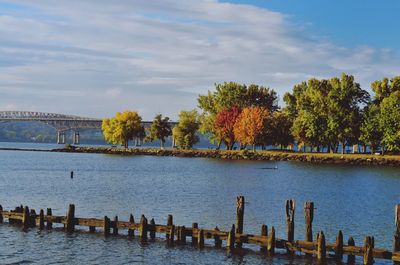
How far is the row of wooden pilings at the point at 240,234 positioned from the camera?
34844mm

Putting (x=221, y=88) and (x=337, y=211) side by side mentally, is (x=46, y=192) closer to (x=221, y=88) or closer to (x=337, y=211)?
(x=337, y=211)

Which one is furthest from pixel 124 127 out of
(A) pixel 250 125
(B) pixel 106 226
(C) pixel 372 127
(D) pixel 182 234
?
(D) pixel 182 234

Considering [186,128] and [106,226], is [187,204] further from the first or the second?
[186,128]

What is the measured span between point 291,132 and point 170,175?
64627 millimetres

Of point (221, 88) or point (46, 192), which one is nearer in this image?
point (46, 192)

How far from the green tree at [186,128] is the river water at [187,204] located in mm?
66216

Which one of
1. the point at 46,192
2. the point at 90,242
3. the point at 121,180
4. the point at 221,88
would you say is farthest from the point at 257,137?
the point at 90,242

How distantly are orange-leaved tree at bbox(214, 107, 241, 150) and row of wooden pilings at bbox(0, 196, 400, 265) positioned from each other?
126 meters

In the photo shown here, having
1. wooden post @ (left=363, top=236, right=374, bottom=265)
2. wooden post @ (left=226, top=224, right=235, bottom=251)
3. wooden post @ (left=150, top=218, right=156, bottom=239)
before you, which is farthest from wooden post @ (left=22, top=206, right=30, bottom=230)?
wooden post @ (left=363, top=236, right=374, bottom=265)

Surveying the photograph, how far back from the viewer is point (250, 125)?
16012cm

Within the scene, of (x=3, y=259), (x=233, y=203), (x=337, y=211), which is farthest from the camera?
(x=233, y=203)

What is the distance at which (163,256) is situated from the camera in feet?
121

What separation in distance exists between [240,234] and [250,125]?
122779 millimetres

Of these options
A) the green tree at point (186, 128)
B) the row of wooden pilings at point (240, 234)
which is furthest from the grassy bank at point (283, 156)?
the row of wooden pilings at point (240, 234)
